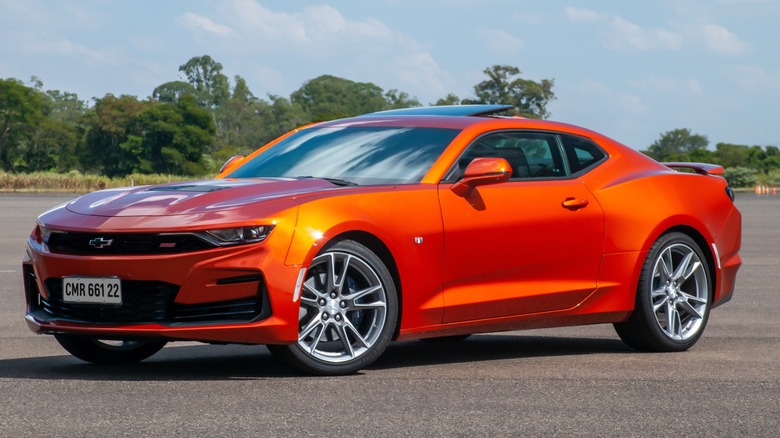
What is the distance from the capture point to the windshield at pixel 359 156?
7855 mm

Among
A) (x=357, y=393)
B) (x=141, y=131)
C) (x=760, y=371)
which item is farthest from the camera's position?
(x=141, y=131)

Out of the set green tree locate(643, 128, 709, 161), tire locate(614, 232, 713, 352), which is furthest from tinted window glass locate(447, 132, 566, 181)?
green tree locate(643, 128, 709, 161)

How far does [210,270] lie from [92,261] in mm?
620

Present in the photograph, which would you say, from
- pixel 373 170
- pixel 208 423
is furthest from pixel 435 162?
pixel 208 423

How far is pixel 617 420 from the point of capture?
5.86 meters

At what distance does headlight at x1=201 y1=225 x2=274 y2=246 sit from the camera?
6793 millimetres

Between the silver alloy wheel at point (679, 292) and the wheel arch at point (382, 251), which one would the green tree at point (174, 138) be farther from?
the wheel arch at point (382, 251)

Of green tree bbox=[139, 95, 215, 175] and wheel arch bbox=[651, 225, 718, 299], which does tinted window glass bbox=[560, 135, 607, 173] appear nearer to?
wheel arch bbox=[651, 225, 718, 299]

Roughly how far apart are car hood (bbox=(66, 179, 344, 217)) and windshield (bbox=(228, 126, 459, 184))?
363 mm

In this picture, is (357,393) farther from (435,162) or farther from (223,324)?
(435,162)

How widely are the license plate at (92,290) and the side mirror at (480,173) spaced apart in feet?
6.51

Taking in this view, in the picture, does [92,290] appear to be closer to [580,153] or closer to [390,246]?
[390,246]

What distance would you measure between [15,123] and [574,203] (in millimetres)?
126976

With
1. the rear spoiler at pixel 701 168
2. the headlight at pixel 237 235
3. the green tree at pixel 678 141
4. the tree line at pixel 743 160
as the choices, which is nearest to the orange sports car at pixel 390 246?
the headlight at pixel 237 235
